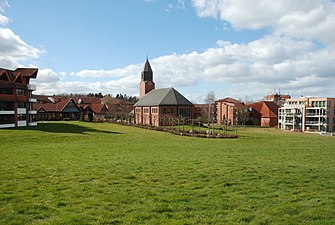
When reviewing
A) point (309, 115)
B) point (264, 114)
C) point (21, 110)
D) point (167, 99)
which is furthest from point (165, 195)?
point (264, 114)

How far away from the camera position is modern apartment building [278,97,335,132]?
72188mm

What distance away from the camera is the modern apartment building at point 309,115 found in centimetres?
7219

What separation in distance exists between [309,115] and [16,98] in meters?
68.1

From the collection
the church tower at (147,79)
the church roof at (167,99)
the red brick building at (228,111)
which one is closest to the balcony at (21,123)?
the church roof at (167,99)

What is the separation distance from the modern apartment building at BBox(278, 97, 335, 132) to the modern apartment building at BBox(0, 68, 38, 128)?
62.1 meters

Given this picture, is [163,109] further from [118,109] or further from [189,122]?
[118,109]

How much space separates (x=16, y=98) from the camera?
46969 mm

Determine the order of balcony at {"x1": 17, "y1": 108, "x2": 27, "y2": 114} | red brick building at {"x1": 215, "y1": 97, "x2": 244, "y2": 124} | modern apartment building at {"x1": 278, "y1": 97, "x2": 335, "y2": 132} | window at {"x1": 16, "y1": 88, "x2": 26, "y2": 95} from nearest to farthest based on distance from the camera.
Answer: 1. balcony at {"x1": 17, "y1": 108, "x2": 27, "y2": 114}
2. window at {"x1": 16, "y1": 88, "x2": 26, "y2": 95}
3. modern apartment building at {"x1": 278, "y1": 97, "x2": 335, "y2": 132}
4. red brick building at {"x1": 215, "y1": 97, "x2": 244, "y2": 124}

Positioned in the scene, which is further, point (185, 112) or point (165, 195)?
point (185, 112)

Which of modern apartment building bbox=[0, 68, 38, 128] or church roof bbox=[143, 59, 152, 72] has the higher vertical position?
church roof bbox=[143, 59, 152, 72]

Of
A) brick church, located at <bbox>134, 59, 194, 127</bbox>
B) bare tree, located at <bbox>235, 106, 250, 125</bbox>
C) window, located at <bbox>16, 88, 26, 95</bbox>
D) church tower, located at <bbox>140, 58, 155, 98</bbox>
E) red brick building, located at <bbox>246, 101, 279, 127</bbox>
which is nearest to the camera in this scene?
window, located at <bbox>16, 88, 26, 95</bbox>

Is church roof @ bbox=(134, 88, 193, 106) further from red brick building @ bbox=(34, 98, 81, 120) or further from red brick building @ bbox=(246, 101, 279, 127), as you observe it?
red brick building @ bbox=(246, 101, 279, 127)

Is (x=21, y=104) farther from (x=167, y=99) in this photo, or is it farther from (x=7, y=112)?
(x=167, y=99)

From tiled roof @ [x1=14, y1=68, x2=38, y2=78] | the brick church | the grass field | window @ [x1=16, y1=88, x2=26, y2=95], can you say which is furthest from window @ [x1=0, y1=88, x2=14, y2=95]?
the grass field
